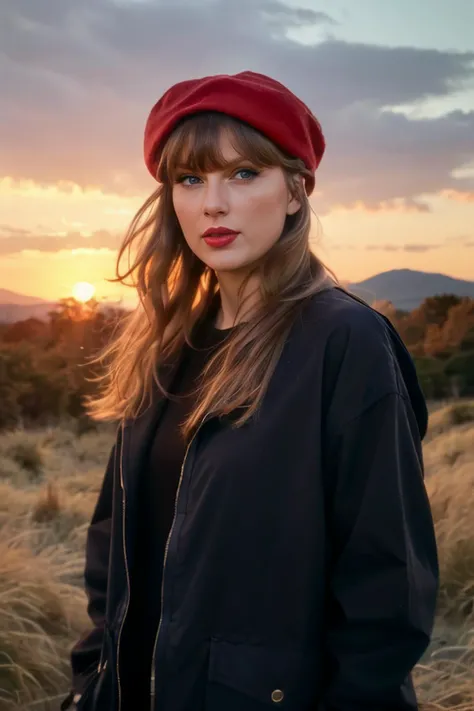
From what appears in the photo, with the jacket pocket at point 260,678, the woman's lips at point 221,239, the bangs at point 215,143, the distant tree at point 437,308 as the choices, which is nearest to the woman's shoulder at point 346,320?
the woman's lips at point 221,239

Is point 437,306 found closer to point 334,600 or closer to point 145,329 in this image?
point 145,329

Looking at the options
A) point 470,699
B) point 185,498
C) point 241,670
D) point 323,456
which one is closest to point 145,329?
point 185,498

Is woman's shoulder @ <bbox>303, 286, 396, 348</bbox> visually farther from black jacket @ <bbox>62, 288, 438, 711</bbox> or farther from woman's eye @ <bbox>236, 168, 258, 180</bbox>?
woman's eye @ <bbox>236, 168, 258, 180</bbox>

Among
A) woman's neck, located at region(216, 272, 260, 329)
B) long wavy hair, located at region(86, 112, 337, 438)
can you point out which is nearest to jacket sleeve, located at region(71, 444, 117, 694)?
long wavy hair, located at region(86, 112, 337, 438)

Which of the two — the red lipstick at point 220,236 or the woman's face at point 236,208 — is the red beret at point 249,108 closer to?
the woman's face at point 236,208

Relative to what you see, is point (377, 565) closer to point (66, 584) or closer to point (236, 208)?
point (236, 208)

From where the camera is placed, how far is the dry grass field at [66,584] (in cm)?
288

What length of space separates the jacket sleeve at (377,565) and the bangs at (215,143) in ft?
2.18

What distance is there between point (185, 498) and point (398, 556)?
47 cm

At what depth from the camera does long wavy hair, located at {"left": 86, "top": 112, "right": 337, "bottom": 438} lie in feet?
5.19

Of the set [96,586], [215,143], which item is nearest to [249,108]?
[215,143]

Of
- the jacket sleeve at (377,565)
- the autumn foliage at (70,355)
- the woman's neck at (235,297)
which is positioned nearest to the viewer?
the jacket sleeve at (377,565)

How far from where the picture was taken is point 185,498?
5.05ft

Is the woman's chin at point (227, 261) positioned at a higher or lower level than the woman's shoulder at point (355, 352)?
higher
